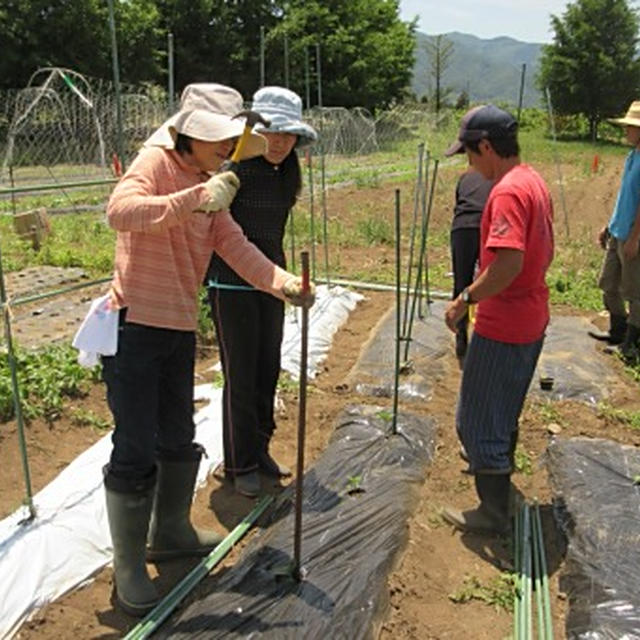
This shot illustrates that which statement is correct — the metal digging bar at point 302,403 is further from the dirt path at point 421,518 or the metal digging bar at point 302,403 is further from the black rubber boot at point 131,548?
the black rubber boot at point 131,548

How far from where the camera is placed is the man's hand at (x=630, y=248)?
4.46 m

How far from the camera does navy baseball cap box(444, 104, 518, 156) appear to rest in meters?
2.35

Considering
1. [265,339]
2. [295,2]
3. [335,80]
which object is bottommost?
[265,339]

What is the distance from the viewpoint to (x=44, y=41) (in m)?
19.7

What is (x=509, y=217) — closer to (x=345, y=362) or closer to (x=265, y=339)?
(x=265, y=339)

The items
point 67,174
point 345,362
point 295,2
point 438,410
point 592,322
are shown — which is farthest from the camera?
point 295,2

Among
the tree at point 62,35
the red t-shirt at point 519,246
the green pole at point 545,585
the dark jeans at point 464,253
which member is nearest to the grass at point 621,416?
the dark jeans at point 464,253

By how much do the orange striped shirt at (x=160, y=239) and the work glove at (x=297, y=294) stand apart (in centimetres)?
27

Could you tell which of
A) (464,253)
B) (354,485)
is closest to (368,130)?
(464,253)

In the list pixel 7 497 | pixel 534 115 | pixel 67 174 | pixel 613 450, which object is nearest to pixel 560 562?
pixel 613 450

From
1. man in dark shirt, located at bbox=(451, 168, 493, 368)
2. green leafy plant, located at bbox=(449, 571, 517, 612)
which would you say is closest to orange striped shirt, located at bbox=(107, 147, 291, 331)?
green leafy plant, located at bbox=(449, 571, 517, 612)

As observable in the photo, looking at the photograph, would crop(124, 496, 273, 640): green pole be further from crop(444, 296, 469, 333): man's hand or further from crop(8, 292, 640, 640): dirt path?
crop(444, 296, 469, 333): man's hand

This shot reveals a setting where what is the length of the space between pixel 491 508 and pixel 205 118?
1.75 metres

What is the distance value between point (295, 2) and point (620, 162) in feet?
44.6
